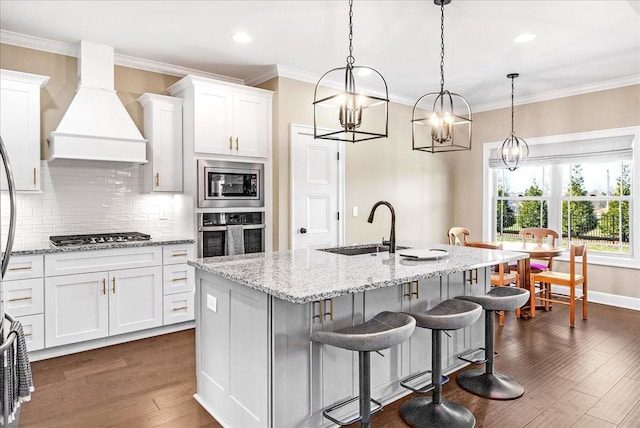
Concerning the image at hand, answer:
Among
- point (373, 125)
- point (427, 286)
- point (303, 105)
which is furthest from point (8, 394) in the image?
point (373, 125)

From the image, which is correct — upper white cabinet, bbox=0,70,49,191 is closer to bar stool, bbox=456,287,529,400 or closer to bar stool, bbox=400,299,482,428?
bar stool, bbox=400,299,482,428

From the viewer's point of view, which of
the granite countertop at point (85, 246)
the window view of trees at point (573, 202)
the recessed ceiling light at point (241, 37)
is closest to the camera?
the granite countertop at point (85, 246)

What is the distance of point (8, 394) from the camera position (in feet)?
4.48

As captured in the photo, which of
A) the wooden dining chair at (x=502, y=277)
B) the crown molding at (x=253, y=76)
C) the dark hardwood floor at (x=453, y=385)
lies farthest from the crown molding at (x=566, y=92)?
the dark hardwood floor at (x=453, y=385)

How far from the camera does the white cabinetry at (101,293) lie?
3516 millimetres

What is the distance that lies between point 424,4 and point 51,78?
3.33 m

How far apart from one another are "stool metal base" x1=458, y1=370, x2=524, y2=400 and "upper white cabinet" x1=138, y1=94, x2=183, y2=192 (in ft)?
10.5

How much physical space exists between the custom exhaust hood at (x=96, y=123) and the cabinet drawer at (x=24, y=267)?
88 cm

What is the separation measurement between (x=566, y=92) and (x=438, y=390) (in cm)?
467

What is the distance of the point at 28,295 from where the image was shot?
134 inches

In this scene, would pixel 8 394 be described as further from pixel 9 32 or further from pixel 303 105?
pixel 303 105

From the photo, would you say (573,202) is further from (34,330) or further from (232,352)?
(34,330)

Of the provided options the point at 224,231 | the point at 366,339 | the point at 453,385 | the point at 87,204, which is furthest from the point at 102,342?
the point at 453,385

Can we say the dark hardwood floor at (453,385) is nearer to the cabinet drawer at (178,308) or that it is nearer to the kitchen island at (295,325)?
the cabinet drawer at (178,308)
